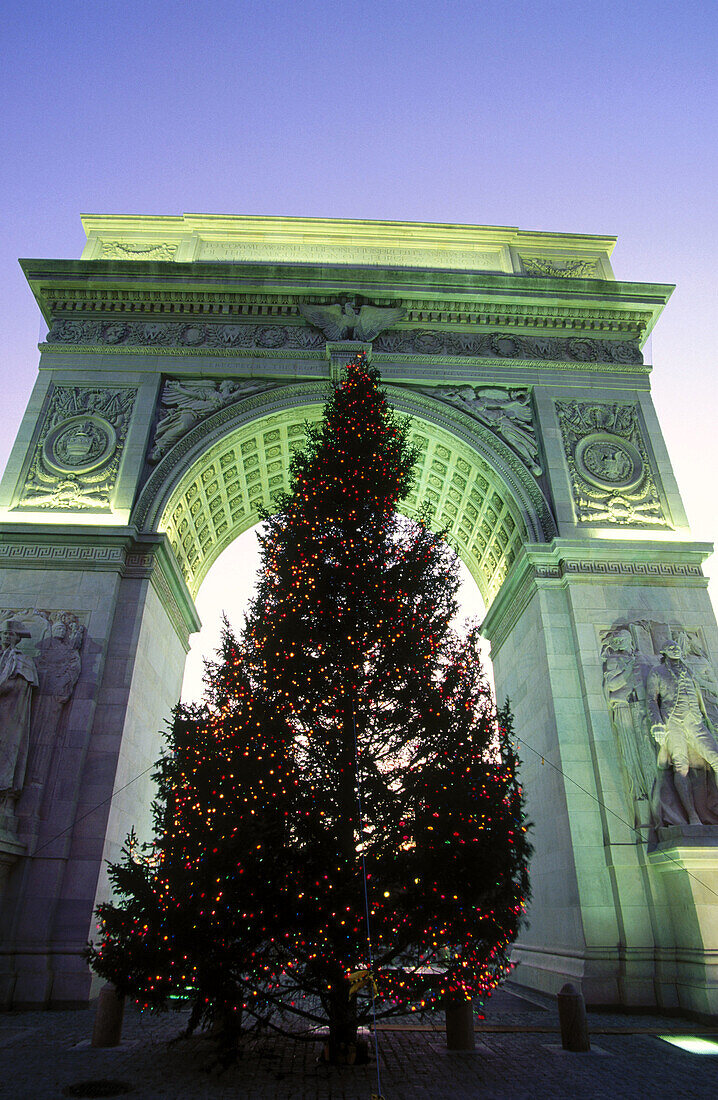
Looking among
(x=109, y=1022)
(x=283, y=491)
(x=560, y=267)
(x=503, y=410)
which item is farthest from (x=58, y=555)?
(x=560, y=267)

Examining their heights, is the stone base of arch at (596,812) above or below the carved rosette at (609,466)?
below

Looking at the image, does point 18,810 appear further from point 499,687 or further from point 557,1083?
point 499,687

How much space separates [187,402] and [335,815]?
42.0ft

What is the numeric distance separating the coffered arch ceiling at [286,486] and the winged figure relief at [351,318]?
213cm

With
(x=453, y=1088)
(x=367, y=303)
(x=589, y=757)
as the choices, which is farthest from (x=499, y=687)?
(x=453, y=1088)

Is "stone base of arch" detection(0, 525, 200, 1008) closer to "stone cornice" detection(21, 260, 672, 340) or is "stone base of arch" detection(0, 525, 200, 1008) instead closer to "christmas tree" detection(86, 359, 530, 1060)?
"christmas tree" detection(86, 359, 530, 1060)

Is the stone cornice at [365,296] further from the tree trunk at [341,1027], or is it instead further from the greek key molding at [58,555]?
the tree trunk at [341,1027]

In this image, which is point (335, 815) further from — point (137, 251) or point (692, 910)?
point (137, 251)

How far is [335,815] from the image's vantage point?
26.2 ft

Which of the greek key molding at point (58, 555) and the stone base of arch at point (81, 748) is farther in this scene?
the greek key molding at point (58, 555)

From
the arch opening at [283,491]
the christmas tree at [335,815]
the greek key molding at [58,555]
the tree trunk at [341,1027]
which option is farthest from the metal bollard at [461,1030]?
the greek key molding at [58,555]

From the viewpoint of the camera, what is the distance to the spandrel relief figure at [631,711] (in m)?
12.3

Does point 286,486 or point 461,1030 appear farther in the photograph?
point 286,486

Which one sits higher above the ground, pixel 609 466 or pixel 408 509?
pixel 408 509
